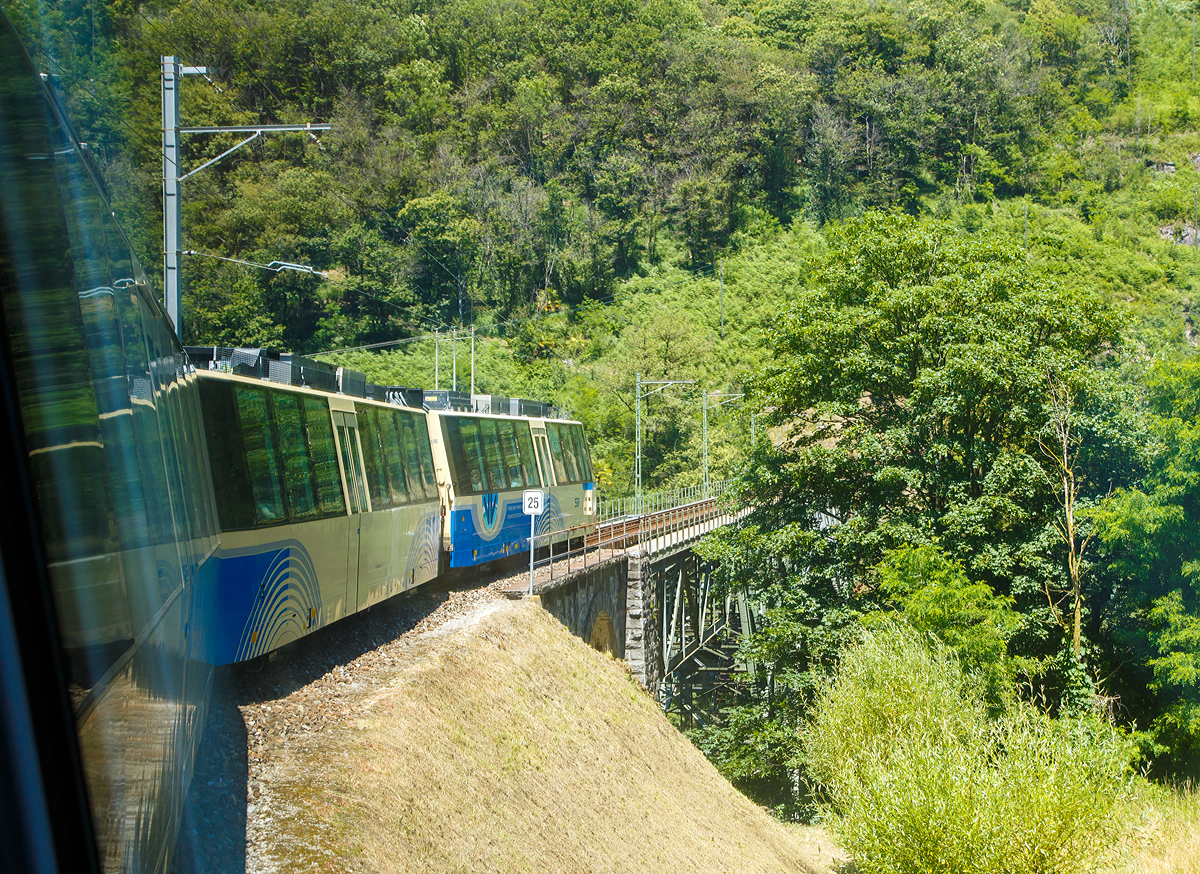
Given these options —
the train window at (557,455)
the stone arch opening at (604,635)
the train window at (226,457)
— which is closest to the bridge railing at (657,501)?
the stone arch opening at (604,635)

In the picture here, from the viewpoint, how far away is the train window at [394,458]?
43.4ft

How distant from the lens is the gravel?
6094 mm

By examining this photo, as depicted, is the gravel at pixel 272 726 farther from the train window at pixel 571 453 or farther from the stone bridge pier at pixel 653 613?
the train window at pixel 571 453

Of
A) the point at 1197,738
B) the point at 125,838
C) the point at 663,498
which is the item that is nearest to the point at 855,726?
the point at 1197,738

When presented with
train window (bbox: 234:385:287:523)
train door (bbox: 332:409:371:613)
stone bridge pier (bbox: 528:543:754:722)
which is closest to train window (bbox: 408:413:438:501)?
train door (bbox: 332:409:371:613)

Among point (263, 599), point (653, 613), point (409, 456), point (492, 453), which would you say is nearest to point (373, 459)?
point (409, 456)

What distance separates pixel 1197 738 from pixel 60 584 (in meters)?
25.7

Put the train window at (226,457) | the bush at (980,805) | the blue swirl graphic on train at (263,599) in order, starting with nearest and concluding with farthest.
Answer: the blue swirl graphic on train at (263,599), the train window at (226,457), the bush at (980,805)

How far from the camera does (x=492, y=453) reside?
18812mm

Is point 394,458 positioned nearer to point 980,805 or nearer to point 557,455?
point 980,805

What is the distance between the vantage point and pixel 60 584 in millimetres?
2098

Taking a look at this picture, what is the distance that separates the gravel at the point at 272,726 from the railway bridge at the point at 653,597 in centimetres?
523

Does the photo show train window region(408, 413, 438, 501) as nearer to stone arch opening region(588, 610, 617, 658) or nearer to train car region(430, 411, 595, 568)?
train car region(430, 411, 595, 568)

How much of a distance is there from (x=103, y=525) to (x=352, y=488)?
8837 millimetres
